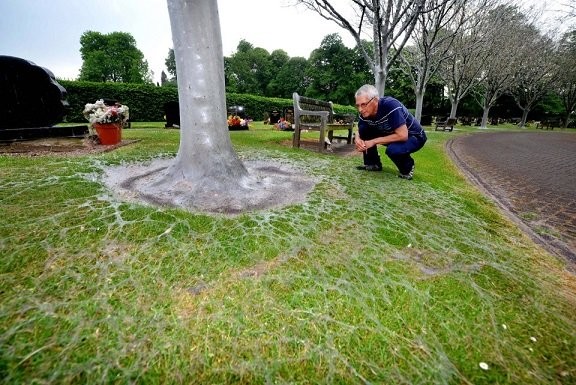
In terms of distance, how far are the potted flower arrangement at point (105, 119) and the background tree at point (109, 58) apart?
190ft

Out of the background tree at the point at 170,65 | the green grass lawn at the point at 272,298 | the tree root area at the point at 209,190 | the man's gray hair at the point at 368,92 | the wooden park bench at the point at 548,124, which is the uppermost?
the background tree at the point at 170,65

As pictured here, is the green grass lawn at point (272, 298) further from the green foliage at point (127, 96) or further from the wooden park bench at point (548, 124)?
the wooden park bench at point (548, 124)

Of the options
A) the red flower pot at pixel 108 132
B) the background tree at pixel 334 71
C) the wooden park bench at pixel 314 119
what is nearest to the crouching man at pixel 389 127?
the wooden park bench at pixel 314 119

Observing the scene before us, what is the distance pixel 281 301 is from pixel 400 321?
2.22ft

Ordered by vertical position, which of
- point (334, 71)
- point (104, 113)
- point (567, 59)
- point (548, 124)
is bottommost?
point (104, 113)

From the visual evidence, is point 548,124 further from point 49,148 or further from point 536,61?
point 49,148

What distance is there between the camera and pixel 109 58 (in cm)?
5228

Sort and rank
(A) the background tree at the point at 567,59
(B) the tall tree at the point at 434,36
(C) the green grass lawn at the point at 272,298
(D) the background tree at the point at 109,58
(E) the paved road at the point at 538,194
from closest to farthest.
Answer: (C) the green grass lawn at the point at 272,298 < (E) the paved road at the point at 538,194 < (B) the tall tree at the point at 434,36 < (A) the background tree at the point at 567,59 < (D) the background tree at the point at 109,58

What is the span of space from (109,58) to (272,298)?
66.3 metres

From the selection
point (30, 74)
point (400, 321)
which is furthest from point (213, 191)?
point (30, 74)

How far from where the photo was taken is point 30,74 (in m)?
6.61

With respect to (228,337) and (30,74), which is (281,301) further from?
(30,74)

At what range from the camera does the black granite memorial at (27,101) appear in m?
6.38

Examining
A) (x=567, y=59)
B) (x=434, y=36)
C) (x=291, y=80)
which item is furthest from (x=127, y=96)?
(x=291, y=80)
